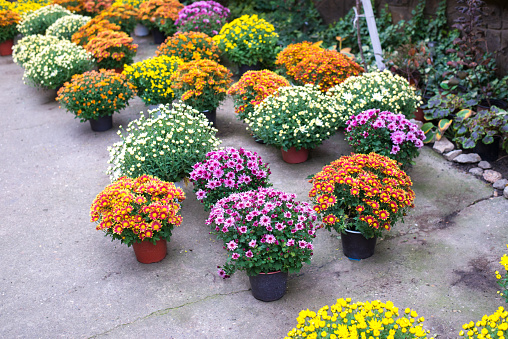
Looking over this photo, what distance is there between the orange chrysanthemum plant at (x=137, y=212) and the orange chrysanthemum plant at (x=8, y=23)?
7.71 m

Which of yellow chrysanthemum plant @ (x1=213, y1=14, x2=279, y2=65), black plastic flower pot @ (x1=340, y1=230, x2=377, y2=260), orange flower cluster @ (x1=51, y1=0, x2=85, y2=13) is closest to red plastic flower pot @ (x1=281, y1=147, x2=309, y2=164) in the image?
black plastic flower pot @ (x1=340, y1=230, x2=377, y2=260)

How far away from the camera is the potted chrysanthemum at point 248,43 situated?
24.5ft

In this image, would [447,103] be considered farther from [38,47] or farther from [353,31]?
[38,47]

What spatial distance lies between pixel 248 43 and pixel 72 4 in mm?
5113

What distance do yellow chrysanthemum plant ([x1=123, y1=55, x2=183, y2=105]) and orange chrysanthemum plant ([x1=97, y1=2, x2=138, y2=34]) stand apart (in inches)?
119

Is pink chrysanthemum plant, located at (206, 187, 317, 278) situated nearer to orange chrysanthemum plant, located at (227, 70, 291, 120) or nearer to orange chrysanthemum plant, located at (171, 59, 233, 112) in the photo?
orange chrysanthemum plant, located at (227, 70, 291, 120)

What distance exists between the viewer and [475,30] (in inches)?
224

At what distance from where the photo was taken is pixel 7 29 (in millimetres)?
10086

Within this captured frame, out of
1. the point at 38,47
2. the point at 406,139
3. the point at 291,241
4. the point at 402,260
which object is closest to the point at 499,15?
the point at 406,139

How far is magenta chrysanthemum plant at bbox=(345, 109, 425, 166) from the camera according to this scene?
15.3 ft

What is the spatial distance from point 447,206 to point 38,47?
6561 mm

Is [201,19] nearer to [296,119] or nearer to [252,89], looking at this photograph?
[252,89]

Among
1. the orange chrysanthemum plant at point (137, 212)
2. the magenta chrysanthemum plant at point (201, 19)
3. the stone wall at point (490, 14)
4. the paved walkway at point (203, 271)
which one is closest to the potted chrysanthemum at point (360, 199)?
the paved walkway at point (203, 271)

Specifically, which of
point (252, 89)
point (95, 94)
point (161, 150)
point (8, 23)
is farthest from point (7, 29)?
point (161, 150)
